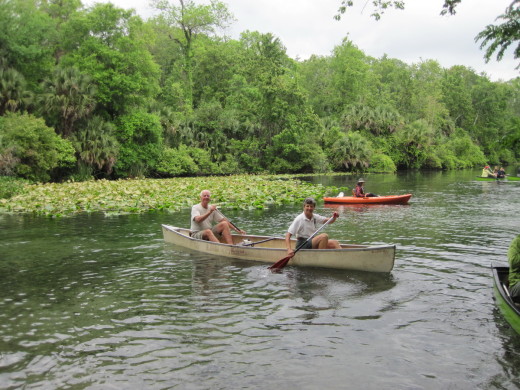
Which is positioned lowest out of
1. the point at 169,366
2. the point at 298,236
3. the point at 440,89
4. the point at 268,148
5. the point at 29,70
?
the point at 169,366

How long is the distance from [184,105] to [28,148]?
22.2m

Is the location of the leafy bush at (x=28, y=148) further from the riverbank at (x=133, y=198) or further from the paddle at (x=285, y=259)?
the paddle at (x=285, y=259)

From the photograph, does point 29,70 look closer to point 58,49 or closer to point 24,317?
point 58,49

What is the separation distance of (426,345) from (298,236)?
4500 millimetres

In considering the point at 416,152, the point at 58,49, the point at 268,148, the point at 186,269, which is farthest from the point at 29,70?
the point at 416,152

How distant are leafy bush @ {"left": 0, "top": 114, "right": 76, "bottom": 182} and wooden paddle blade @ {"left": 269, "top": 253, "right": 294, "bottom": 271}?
66.7ft

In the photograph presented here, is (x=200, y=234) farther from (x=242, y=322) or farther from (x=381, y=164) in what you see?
(x=381, y=164)

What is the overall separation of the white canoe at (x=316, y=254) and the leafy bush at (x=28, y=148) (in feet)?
59.3

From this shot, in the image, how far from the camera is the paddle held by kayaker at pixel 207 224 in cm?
1163

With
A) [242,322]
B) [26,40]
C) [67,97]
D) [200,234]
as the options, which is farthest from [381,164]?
[242,322]

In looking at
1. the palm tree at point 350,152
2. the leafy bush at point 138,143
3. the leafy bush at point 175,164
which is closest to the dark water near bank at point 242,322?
the leafy bush at point 138,143

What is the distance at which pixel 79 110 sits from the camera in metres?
31.7

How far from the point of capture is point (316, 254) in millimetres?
9742

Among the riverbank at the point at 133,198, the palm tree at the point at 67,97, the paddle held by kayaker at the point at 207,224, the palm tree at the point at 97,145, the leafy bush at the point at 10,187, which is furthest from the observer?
the palm tree at the point at 97,145
